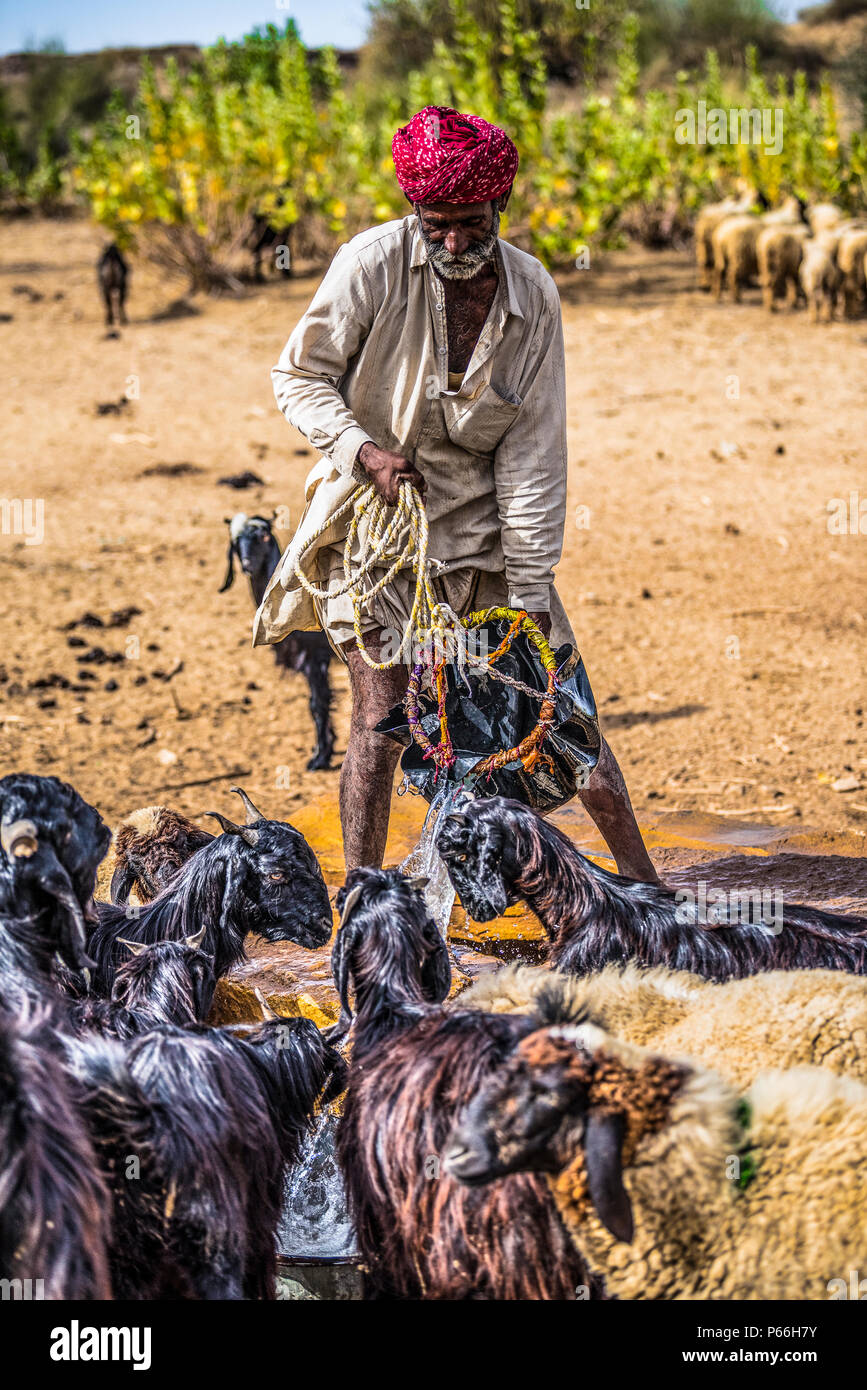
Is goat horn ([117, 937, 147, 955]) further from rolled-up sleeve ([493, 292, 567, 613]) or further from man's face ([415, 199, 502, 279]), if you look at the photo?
man's face ([415, 199, 502, 279])

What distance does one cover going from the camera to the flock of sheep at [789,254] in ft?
47.0

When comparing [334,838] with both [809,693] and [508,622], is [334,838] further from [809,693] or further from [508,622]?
[809,693]

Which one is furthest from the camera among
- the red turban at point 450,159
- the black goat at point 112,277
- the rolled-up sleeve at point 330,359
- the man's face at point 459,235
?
the black goat at point 112,277

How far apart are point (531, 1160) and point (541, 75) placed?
1575 cm

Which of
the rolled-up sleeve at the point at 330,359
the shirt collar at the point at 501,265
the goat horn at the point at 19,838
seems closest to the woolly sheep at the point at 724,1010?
the goat horn at the point at 19,838

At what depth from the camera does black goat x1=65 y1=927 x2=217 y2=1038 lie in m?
3.17

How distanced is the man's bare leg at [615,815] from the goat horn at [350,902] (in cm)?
136

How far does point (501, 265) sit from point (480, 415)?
409 mm

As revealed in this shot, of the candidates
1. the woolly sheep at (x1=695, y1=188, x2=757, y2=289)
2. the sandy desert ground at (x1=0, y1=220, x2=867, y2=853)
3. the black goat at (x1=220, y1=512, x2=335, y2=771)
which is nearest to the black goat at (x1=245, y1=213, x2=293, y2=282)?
the sandy desert ground at (x1=0, y1=220, x2=867, y2=853)

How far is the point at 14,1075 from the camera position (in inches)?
88.0

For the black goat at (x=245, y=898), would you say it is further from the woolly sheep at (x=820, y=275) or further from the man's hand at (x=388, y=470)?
the woolly sheep at (x=820, y=275)

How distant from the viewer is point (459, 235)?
3584 millimetres

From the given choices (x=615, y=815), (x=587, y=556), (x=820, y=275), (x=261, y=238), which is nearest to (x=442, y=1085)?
(x=615, y=815)

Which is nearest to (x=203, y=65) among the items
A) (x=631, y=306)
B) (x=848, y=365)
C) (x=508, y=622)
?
(x=631, y=306)
